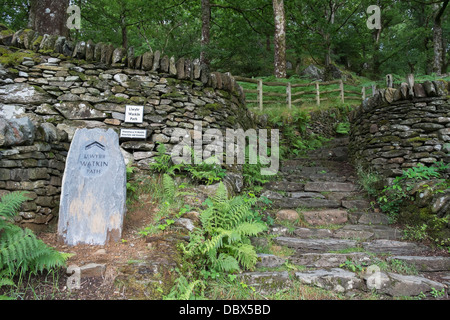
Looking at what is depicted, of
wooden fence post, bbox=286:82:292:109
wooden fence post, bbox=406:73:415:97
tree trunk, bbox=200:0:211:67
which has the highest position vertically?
tree trunk, bbox=200:0:211:67

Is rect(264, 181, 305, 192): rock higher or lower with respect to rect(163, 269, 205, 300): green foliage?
higher

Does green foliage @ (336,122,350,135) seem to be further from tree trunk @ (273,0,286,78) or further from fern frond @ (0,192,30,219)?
fern frond @ (0,192,30,219)

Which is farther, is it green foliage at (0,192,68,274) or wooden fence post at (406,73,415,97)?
wooden fence post at (406,73,415,97)

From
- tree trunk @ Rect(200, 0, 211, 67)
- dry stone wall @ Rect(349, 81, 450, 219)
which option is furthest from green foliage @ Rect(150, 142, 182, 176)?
tree trunk @ Rect(200, 0, 211, 67)

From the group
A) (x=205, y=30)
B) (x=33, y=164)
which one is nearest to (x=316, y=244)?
(x=33, y=164)

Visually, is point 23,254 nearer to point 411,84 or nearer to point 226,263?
point 226,263

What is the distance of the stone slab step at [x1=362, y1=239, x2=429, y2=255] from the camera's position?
3719mm

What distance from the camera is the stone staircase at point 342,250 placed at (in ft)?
9.96

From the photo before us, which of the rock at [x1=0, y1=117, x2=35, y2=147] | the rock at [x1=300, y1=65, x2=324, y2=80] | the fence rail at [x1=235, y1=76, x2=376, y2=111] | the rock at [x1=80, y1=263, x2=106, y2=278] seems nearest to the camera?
the rock at [x1=80, y1=263, x2=106, y2=278]

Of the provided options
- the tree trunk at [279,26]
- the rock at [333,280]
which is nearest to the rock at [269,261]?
the rock at [333,280]

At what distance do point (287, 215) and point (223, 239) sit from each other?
5.57 feet

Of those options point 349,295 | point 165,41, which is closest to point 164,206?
point 349,295

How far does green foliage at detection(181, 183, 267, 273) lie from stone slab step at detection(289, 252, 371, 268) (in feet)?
2.29

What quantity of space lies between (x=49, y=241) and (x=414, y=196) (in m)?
5.19
